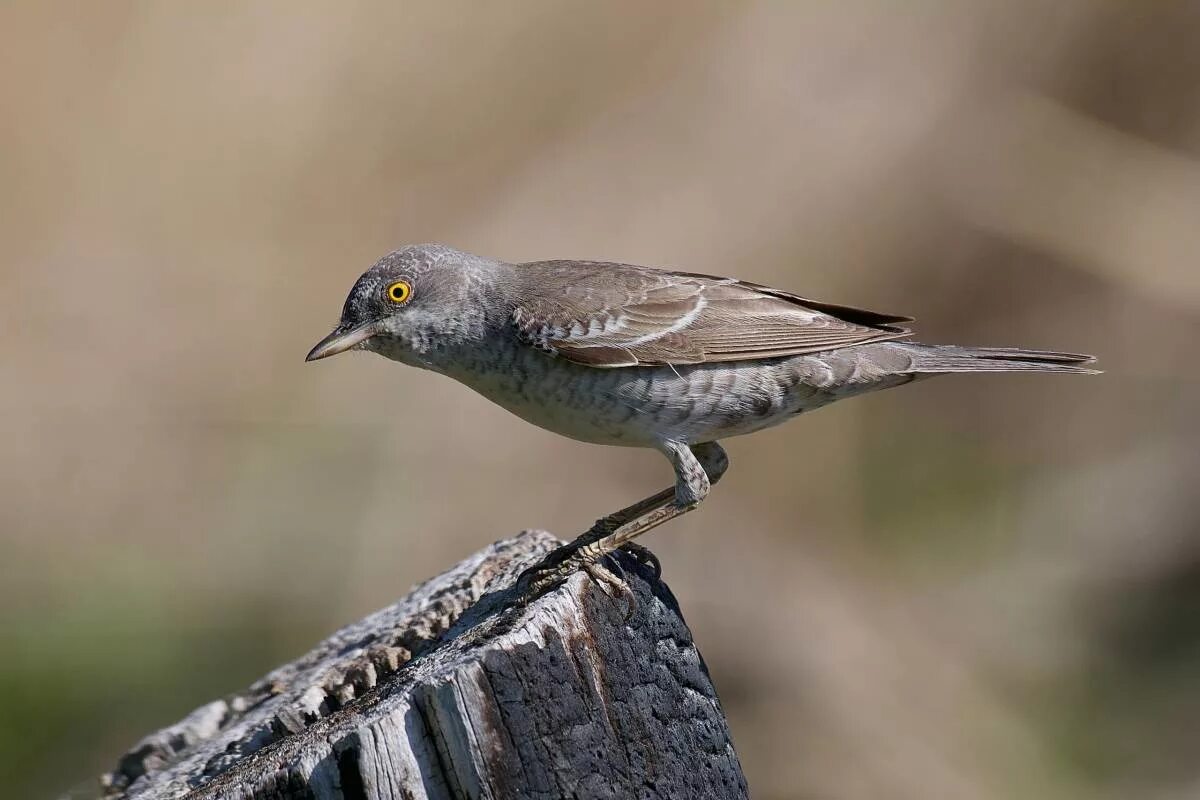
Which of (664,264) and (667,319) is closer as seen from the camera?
(667,319)

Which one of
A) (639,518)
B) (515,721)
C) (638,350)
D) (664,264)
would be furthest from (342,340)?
(664,264)

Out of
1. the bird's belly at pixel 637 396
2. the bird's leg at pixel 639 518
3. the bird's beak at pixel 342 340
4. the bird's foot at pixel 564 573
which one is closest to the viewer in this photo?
the bird's foot at pixel 564 573

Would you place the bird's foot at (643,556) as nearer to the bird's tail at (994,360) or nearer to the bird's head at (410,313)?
the bird's head at (410,313)

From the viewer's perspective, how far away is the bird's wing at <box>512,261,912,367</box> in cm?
465

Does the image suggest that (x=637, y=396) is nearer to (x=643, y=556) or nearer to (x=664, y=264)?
(x=643, y=556)

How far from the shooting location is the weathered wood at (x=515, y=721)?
286cm

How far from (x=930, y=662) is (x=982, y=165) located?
364 centimetres

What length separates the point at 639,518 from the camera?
4609mm

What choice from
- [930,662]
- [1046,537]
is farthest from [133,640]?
[1046,537]

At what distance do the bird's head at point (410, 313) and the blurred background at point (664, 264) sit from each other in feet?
11.5

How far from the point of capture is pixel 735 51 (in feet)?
30.9

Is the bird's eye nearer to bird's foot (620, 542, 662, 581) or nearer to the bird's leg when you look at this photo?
the bird's leg

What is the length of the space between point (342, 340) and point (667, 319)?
1.24m

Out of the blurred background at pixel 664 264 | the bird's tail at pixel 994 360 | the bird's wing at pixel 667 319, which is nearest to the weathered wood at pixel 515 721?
the bird's wing at pixel 667 319
